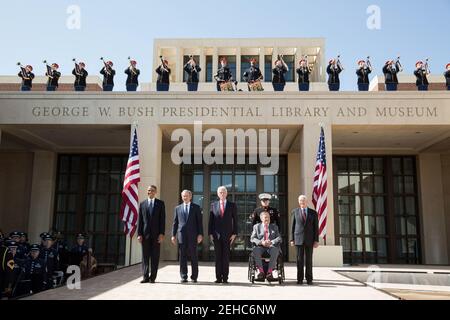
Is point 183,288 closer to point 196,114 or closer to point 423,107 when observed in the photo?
point 196,114

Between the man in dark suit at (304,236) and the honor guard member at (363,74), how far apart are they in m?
8.40

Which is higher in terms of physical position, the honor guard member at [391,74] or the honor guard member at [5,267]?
the honor guard member at [391,74]

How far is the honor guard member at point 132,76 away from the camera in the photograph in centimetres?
1596

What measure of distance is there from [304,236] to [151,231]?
2.96m

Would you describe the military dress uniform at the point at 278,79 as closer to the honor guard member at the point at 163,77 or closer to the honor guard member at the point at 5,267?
the honor guard member at the point at 163,77

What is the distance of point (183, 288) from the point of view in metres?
7.92

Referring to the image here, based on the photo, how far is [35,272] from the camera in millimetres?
10016

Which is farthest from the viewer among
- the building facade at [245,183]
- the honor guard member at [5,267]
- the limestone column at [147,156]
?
the building facade at [245,183]

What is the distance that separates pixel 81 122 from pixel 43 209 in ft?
20.0

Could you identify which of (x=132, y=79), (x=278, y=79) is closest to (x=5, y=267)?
(x=132, y=79)

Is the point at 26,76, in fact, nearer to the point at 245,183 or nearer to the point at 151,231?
the point at 245,183

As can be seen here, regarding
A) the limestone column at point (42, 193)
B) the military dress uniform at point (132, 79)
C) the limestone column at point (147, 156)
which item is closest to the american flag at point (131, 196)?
the limestone column at point (147, 156)

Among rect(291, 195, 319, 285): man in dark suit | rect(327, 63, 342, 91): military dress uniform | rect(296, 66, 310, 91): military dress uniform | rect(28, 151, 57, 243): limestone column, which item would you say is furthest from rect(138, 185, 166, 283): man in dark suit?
rect(28, 151, 57, 243): limestone column

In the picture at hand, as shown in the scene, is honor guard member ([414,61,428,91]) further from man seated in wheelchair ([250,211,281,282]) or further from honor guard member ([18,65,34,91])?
honor guard member ([18,65,34,91])
